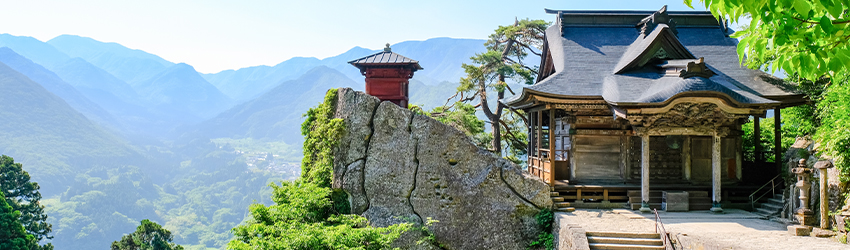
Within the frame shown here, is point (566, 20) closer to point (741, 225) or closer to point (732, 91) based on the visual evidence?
point (732, 91)

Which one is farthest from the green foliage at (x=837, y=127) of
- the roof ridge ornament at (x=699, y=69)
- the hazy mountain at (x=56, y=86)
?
the hazy mountain at (x=56, y=86)

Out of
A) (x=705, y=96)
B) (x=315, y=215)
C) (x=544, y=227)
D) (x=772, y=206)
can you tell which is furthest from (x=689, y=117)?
(x=315, y=215)

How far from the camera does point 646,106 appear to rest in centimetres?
1257

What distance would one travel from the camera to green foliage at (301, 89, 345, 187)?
14.3 m

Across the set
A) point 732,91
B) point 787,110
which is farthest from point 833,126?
point 787,110

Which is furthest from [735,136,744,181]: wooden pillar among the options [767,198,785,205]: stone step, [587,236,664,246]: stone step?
[587,236,664,246]: stone step

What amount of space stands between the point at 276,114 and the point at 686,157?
15644 cm

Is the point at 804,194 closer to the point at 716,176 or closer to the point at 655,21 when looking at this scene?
the point at 716,176

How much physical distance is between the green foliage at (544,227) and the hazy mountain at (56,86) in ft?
549

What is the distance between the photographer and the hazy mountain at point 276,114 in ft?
Answer: 519

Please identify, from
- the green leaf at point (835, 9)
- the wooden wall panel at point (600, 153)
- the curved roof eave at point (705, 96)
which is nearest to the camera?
the green leaf at point (835, 9)

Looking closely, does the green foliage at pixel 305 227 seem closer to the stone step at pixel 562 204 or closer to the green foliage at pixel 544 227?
the green foliage at pixel 544 227

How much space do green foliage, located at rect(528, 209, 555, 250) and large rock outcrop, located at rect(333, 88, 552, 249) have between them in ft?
0.45

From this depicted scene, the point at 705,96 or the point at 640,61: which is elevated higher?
the point at 640,61
